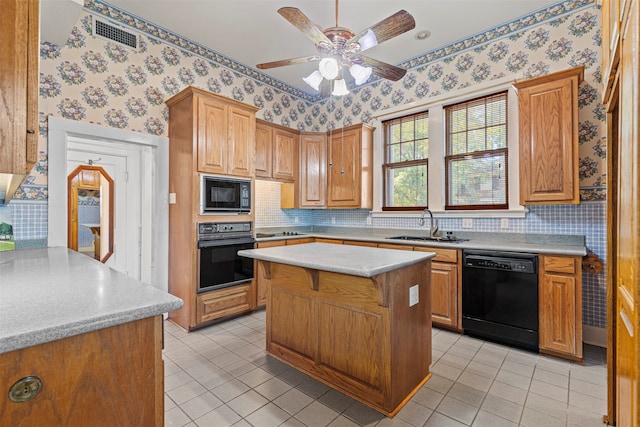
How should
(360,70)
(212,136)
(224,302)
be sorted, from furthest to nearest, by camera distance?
(224,302) < (212,136) < (360,70)

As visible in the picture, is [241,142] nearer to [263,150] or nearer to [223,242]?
[263,150]

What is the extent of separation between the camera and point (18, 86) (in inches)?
32.6

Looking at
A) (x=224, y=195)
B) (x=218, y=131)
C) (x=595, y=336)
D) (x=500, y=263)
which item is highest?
(x=218, y=131)

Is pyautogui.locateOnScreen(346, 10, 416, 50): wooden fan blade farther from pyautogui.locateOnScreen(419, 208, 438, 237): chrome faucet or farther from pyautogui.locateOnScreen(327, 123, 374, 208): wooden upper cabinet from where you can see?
pyautogui.locateOnScreen(419, 208, 438, 237): chrome faucet

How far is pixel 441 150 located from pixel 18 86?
381cm

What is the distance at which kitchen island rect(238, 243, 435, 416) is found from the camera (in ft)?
6.08

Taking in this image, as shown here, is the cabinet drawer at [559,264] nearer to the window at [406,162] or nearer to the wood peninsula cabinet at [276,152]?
the window at [406,162]

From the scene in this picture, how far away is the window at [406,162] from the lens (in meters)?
4.08

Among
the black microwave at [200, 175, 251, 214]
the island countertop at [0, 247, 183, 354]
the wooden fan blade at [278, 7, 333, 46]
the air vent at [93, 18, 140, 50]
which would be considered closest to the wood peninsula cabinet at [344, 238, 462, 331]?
the black microwave at [200, 175, 251, 214]

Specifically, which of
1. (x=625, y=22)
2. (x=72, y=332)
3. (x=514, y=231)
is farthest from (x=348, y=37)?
(x=514, y=231)

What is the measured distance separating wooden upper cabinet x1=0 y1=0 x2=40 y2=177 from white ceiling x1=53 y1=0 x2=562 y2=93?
259 cm

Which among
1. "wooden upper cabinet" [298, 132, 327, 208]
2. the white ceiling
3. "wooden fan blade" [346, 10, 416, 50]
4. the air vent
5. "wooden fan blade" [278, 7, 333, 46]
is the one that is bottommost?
"wooden upper cabinet" [298, 132, 327, 208]

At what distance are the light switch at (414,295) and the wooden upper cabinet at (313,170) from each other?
109 inches

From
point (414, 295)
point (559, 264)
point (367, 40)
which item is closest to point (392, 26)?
point (367, 40)
